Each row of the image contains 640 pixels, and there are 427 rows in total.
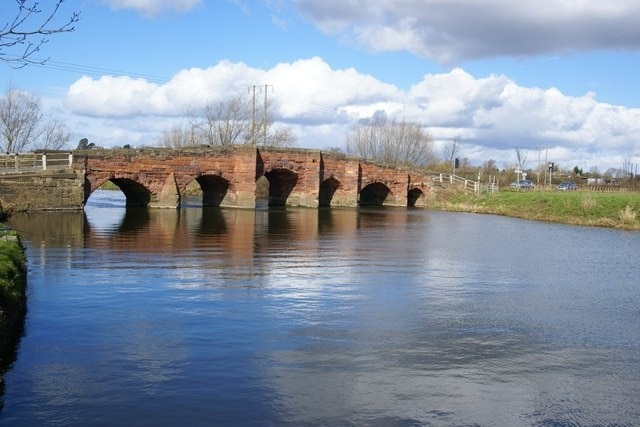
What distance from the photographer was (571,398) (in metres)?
8.11

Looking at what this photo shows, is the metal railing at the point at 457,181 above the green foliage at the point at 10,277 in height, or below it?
above

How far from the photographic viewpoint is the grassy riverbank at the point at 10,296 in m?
9.20

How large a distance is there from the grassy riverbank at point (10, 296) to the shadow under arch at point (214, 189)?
104 feet

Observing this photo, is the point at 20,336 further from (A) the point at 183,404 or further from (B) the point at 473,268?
(B) the point at 473,268

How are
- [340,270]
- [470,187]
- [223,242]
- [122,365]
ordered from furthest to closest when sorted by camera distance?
1. [470,187]
2. [223,242]
3. [340,270]
4. [122,365]

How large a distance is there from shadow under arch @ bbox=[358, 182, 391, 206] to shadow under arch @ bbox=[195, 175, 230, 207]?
1579 centimetres

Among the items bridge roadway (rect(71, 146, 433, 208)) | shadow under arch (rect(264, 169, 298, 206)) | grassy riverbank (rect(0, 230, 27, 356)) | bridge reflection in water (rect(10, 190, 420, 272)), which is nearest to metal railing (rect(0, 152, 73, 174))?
bridge roadway (rect(71, 146, 433, 208))

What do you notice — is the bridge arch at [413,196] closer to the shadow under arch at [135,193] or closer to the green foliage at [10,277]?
the shadow under arch at [135,193]

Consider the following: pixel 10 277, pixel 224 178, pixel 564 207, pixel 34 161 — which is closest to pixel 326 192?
pixel 224 178

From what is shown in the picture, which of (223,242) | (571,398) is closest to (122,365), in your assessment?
(571,398)

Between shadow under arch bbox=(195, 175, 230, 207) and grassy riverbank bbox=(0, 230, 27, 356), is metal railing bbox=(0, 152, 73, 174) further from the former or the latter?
grassy riverbank bbox=(0, 230, 27, 356)

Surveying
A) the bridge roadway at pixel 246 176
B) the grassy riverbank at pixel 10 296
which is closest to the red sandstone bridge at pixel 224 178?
the bridge roadway at pixel 246 176

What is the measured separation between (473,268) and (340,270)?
4050 millimetres

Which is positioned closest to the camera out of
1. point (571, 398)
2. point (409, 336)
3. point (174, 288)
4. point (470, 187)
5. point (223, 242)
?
point (571, 398)
